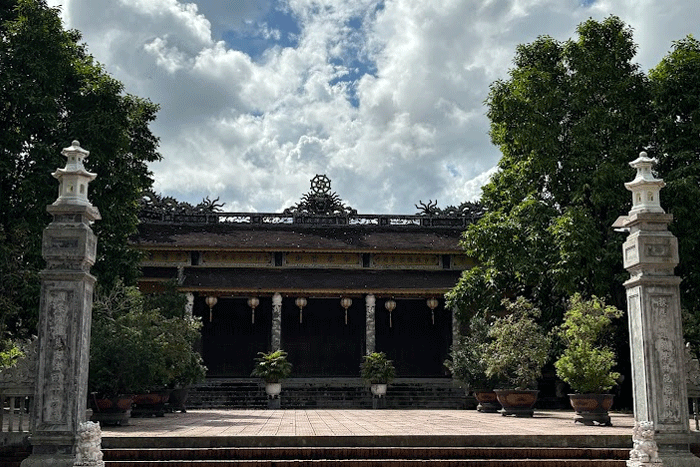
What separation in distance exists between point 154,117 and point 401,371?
529 inches

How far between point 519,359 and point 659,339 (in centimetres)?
855

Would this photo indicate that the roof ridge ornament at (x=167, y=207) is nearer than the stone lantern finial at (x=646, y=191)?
No

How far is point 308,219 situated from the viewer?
3119cm

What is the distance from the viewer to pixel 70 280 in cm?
902

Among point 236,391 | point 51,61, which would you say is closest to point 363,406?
point 236,391

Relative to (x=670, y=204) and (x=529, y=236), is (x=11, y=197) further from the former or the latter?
(x=670, y=204)

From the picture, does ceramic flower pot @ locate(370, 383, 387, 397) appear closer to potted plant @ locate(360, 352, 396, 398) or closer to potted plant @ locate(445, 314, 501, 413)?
potted plant @ locate(360, 352, 396, 398)

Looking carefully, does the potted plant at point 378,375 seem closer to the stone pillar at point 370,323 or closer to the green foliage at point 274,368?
the green foliage at point 274,368

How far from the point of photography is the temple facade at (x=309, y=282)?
28.2 metres

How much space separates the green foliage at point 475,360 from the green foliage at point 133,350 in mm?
6784

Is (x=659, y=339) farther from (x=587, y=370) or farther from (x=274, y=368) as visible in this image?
(x=274, y=368)

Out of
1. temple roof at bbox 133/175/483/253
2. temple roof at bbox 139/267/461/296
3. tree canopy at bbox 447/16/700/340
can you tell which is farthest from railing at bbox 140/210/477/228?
tree canopy at bbox 447/16/700/340

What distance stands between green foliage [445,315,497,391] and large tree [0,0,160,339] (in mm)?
8740

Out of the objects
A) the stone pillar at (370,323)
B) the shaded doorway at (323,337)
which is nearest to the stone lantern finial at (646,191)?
the stone pillar at (370,323)
